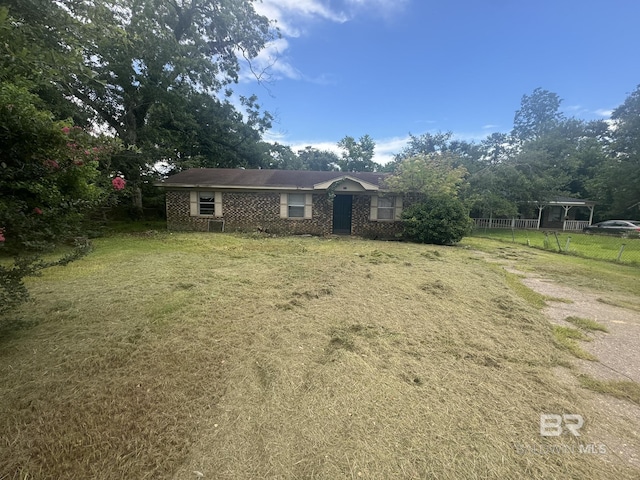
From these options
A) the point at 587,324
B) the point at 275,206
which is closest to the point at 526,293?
the point at 587,324

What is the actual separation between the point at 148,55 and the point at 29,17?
15.3 meters

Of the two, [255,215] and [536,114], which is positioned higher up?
[536,114]

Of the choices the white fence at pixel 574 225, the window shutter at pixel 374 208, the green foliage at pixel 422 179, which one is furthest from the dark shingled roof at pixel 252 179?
the white fence at pixel 574 225

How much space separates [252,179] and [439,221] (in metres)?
9.60

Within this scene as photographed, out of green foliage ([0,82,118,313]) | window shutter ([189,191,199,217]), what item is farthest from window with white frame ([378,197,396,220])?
green foliage ([0,82,118,313])

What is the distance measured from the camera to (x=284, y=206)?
1367cm

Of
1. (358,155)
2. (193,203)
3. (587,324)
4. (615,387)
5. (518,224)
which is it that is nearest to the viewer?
(615,387)

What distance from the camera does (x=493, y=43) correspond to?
520 inches

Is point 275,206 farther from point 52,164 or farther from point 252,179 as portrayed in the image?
point 52,164

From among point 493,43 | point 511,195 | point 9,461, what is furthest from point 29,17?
point 511,195

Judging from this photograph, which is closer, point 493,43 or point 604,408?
point 604,408

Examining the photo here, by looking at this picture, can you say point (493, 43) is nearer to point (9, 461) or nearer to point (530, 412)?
point (530, 412)

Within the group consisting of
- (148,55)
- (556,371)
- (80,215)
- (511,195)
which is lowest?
(556,371)

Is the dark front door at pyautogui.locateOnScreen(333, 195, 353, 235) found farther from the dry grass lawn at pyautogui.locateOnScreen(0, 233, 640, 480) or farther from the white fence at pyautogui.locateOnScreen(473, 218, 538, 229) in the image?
the white fence at pyautogui.locateOnScreen(473, 218, 538, 229)
